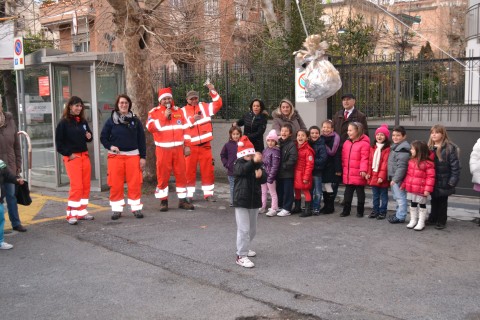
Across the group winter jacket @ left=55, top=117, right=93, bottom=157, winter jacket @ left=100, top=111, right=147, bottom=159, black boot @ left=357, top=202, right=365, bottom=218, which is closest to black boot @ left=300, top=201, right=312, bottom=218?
black boot @ left=357, top=202, right=365, bottom=218

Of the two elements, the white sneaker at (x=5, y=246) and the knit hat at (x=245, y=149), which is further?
the white sneaker at (x=5, y=246)

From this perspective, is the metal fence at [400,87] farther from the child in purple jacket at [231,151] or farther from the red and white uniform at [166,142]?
the red and white uniform at [166,142]

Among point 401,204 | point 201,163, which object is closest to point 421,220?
point 401,204

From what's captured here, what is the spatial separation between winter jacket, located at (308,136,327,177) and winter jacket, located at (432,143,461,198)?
1.68 meters

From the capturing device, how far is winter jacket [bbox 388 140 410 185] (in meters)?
7.45

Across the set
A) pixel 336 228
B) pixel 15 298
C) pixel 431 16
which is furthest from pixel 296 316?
pixel 431 16

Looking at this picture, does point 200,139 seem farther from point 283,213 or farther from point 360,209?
point 360,209

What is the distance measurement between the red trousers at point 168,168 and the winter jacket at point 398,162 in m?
3.39

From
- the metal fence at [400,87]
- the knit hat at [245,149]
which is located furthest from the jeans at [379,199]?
the knit hat at [245,149]

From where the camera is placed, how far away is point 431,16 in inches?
1726

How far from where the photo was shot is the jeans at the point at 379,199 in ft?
25.9

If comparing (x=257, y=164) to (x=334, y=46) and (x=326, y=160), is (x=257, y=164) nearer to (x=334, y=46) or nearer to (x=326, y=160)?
(x=326, y=160)

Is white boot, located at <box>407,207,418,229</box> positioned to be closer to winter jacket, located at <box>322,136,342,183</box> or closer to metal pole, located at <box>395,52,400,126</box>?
winter jacket, located at <box>322,136,342,183</box>

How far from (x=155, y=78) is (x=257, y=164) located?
28.1ft
